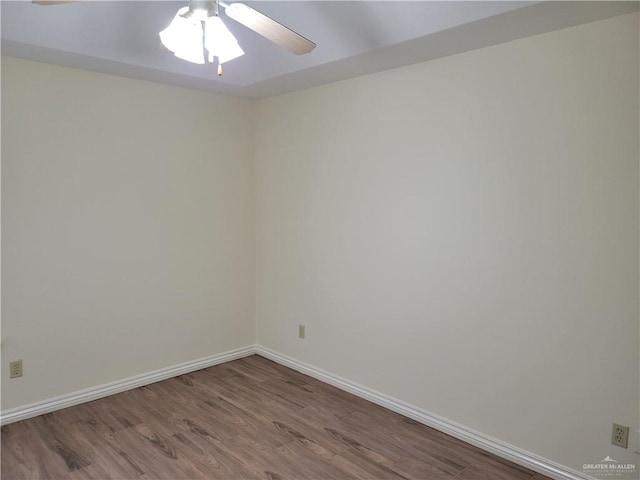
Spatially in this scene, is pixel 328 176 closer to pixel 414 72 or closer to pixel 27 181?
pixel 414 72

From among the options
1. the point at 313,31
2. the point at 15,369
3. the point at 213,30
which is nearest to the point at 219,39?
the point at 213,30

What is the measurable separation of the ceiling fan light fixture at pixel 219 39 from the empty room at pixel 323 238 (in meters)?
0.01

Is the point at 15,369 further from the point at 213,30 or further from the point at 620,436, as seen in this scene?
the point at 620,436

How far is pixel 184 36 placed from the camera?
1907 mm

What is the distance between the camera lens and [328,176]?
3467 mm

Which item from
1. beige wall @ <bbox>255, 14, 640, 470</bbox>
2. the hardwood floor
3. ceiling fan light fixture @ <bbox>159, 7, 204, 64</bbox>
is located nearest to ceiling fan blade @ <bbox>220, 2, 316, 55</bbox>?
ceiling fan light fixture @ <bbox>159, 7, 204, 64</bbox>

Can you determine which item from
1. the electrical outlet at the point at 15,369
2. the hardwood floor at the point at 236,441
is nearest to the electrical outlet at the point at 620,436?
the hardwood floor at the point at 236,441

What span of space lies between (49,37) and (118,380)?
223 centimetres

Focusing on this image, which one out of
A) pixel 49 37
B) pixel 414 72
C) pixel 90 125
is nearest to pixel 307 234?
pixel 414 72

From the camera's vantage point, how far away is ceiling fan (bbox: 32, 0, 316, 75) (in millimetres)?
1748

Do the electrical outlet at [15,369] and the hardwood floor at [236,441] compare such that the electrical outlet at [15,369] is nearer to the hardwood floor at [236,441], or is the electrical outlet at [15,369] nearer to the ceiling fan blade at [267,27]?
the hardwood floor at [236,441]

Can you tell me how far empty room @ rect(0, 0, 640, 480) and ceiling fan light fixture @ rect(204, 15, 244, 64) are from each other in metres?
0.01

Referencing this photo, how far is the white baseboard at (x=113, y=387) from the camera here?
293 centimetres

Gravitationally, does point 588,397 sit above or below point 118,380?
above
